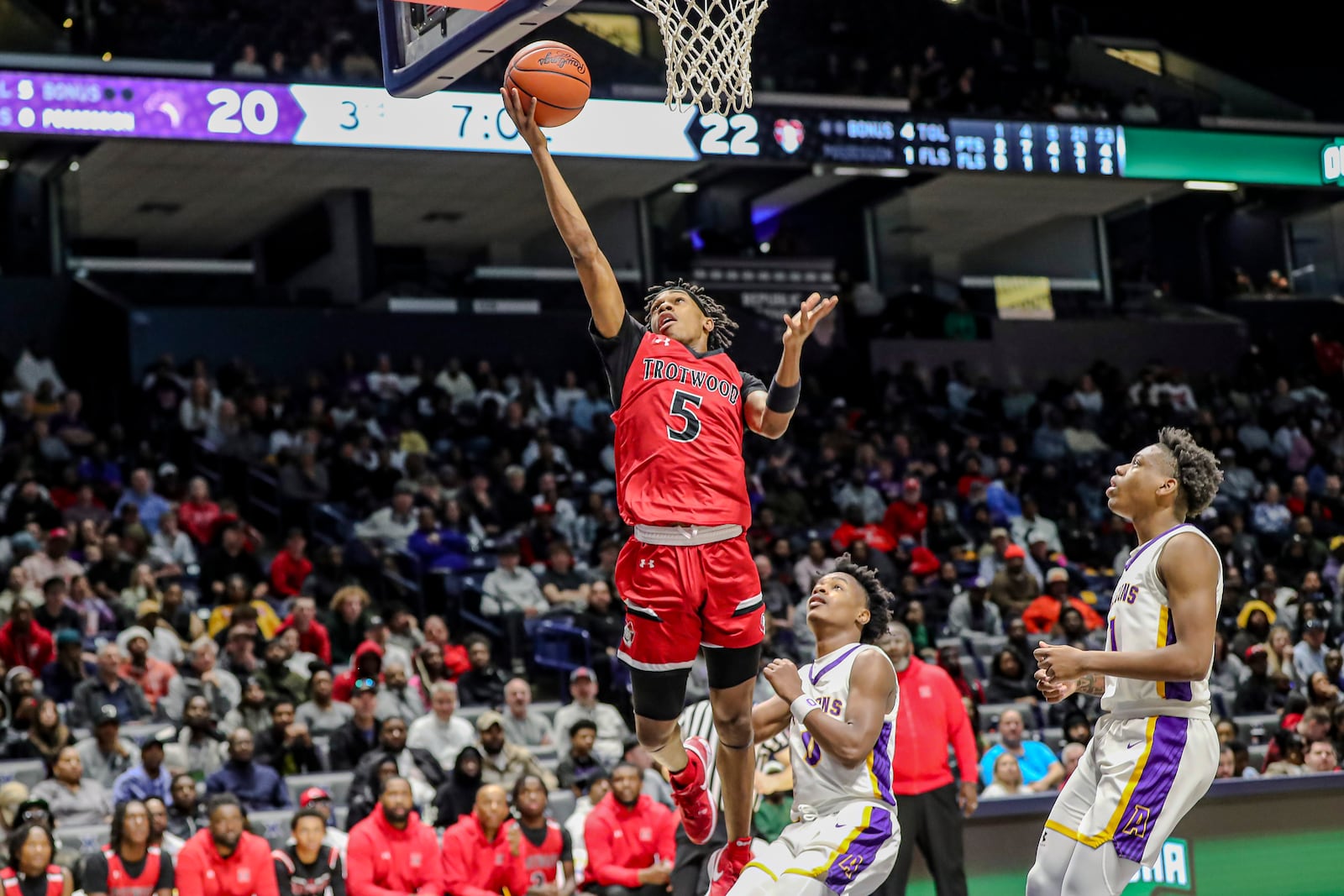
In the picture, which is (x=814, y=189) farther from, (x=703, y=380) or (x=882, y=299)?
(x=703, y=380)

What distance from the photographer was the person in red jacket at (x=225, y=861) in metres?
9.28

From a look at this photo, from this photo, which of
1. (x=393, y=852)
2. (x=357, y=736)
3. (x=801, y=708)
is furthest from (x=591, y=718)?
(x=801, y=708)

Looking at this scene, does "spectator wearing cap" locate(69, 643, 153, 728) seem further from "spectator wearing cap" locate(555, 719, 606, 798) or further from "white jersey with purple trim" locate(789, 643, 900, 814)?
"white jersey with purple trim" locate(789, 643, 900, 814)

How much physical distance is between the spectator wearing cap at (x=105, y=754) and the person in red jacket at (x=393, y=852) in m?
1.71

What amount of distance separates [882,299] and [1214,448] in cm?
543

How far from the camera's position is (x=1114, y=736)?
5246mm

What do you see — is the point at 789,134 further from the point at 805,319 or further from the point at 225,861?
the point at 805,319

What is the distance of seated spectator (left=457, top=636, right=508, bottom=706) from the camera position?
1265cm

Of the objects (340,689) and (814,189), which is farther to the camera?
(814,189)

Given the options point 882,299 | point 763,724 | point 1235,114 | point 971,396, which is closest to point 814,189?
point 882,299

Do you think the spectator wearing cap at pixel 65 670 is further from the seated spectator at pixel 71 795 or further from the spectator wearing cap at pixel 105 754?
the seated spectator at pixel 71 795

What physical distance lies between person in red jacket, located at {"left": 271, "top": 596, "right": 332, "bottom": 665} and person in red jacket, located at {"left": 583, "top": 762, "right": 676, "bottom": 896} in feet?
10.5

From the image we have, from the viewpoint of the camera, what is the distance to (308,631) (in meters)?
12.6

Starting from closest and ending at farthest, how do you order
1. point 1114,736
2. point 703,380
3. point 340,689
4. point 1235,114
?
point 1114,736 → point 703,380 → point 340,689 → point 1235,114
